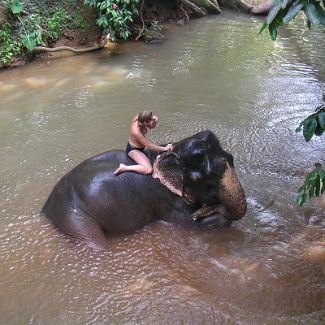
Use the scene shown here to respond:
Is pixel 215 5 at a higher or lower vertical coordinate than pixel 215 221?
higher

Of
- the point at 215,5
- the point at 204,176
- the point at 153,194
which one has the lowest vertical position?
the point at 153,194

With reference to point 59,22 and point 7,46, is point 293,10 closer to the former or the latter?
point 7,46

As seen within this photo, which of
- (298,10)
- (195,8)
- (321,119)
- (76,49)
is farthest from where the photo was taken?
(195,8)

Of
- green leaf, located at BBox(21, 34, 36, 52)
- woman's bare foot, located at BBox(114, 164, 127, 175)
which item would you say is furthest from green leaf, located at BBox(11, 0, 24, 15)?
woman's bare foot, located at BBox(114, 164, 127, 175)

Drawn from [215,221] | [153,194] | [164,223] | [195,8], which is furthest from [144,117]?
[195,8]

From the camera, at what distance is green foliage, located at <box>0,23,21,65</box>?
877 centimetres

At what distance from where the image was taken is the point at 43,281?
378 centimetres

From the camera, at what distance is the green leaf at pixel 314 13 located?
1.92 meters

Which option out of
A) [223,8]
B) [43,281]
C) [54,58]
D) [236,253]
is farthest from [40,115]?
[223,8]

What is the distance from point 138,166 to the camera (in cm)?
415

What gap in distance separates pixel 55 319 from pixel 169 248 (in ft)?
3.84

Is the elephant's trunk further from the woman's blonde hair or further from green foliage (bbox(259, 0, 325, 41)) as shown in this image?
green foliage (bbox(259, 0, 325, 41))

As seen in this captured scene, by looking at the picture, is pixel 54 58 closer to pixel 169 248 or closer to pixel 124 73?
pixel 124 73

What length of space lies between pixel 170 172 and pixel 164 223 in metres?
0.54
